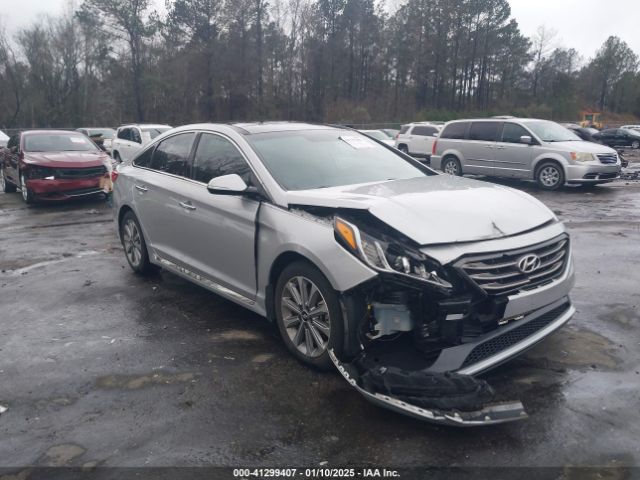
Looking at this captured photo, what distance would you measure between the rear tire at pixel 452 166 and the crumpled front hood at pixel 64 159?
965 centimetres

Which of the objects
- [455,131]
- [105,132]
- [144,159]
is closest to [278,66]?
[105,132]

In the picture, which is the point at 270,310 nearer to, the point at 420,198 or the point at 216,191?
the point at 216,191

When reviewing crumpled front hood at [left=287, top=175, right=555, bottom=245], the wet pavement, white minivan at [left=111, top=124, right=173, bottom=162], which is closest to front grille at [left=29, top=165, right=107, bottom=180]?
the wet pavement

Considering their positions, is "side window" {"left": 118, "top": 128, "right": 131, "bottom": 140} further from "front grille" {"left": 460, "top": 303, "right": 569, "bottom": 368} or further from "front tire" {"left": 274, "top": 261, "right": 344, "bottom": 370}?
"front grille" {"left": 460, "top": 303, "right": 569, "bottom": 368}

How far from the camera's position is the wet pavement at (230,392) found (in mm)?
3129

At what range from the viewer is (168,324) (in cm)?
512

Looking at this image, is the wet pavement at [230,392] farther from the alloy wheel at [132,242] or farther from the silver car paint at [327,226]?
the silver car paint at [327,226]

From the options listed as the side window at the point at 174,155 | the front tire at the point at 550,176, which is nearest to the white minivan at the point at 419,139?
the front tire at the point at 550,176

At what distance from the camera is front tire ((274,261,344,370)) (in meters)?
3.75

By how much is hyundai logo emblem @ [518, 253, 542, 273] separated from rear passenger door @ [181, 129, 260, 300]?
77.5 inches

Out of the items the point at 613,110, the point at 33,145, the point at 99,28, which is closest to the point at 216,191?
the point at 33,145

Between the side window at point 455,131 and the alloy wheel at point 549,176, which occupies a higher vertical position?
the side window at point 455,131

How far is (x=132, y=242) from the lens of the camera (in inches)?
260

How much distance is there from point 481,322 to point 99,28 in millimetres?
50200
